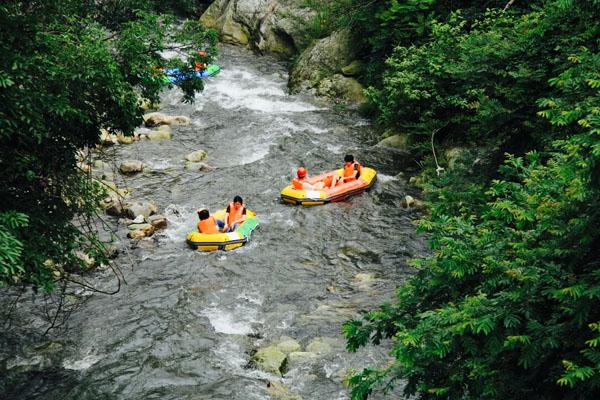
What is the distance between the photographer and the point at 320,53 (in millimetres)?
22625

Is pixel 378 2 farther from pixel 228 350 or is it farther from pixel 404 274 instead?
pixel 228 350

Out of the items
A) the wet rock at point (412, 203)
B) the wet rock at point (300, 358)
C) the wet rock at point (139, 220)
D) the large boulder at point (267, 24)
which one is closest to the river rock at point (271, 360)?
the wet rock at point (300, 358)

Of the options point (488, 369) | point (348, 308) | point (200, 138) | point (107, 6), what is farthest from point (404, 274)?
point (200, 138)

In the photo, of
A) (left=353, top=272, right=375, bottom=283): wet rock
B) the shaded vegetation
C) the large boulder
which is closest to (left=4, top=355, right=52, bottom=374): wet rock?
the shaded vegetation

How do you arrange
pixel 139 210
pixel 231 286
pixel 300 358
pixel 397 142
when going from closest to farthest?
pixel 300 358
pixel 231 286
pixel 139 210
pixel 397 142

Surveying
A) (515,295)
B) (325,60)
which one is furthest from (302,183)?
(515,295)

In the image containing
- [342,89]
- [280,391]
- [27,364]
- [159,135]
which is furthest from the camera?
[342,89]

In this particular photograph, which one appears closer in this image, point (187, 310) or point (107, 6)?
point (187, 310)

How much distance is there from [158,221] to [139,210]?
68 centimetres

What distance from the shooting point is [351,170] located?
48.3ft

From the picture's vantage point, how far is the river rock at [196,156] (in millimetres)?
16750

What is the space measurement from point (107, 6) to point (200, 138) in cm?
695

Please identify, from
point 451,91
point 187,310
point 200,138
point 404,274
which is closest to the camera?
point 187,310

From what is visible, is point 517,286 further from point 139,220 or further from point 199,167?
point 199,167
